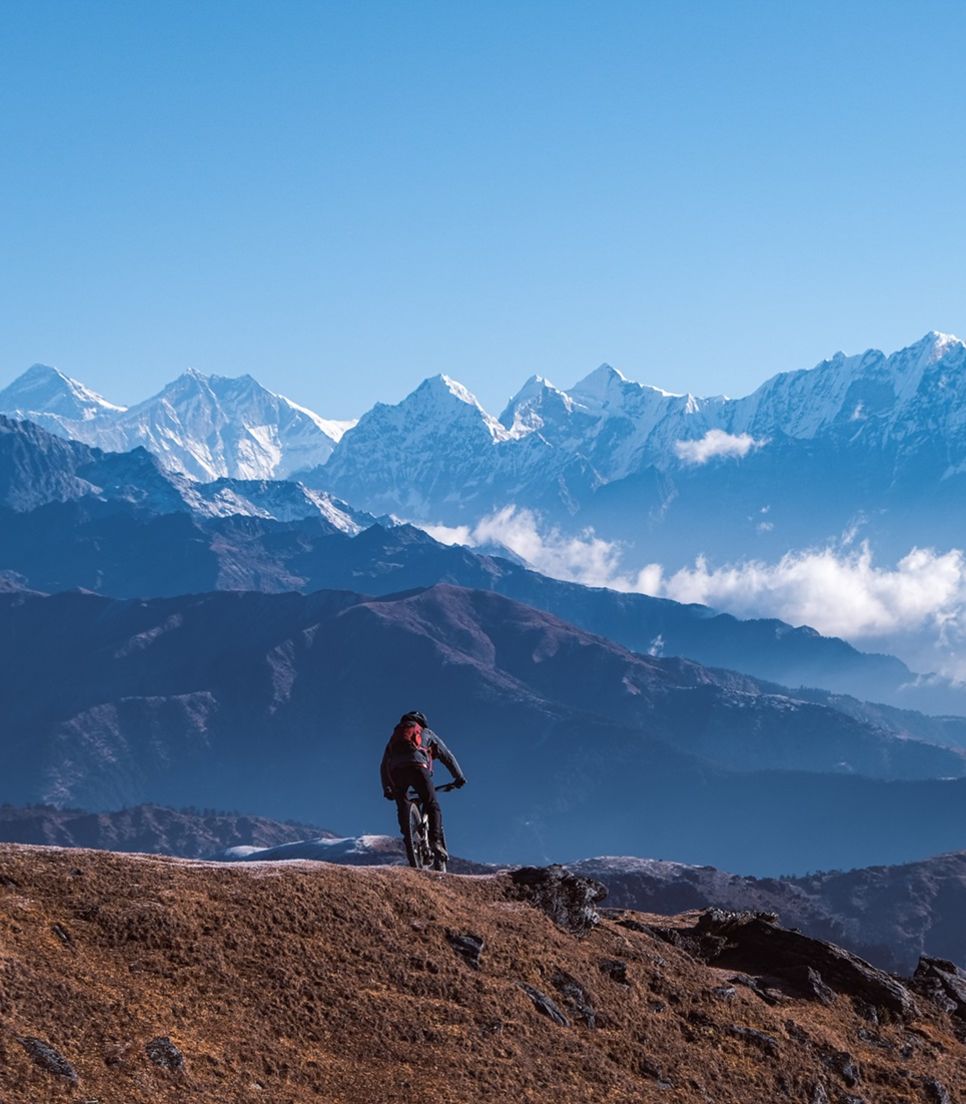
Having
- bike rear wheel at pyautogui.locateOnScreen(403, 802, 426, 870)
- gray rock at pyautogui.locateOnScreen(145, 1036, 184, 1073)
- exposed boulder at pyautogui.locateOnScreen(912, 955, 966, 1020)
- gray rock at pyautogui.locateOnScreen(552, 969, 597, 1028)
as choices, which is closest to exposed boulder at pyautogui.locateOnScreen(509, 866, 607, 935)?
bike rear wheel at pyautogui.locateOnScreen(403, 802, 426, 870)

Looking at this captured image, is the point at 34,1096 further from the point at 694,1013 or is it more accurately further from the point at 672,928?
the point at 672,928

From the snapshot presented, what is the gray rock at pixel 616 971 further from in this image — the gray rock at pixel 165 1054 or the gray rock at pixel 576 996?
the gray rock at pixel 165 1054

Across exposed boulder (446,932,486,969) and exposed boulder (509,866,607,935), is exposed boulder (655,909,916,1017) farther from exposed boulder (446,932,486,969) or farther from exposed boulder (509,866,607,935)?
exposed boulder (446,932,486,969)

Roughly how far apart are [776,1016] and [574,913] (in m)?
5.17

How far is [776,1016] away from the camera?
31.6 metres

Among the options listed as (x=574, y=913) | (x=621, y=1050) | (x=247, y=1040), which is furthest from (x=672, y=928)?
(x=247, y=1040)

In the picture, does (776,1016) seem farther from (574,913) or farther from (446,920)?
(446,920)

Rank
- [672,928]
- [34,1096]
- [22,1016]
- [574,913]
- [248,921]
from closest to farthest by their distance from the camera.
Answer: [34,1096]
[22,1016]
[248,921]
[574,913]
[672,928]

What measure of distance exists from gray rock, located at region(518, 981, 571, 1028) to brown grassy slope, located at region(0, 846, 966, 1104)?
32 centimetres

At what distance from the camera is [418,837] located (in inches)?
1375

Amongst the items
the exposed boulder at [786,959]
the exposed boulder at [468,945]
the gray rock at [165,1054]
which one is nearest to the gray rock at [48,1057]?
the gray rock at [165,1054]

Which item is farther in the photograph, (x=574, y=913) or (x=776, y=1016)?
(x=574, y=913)

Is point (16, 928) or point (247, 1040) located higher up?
point (16, 928)

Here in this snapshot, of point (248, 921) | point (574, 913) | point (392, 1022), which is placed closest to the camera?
point (392, 1022)
